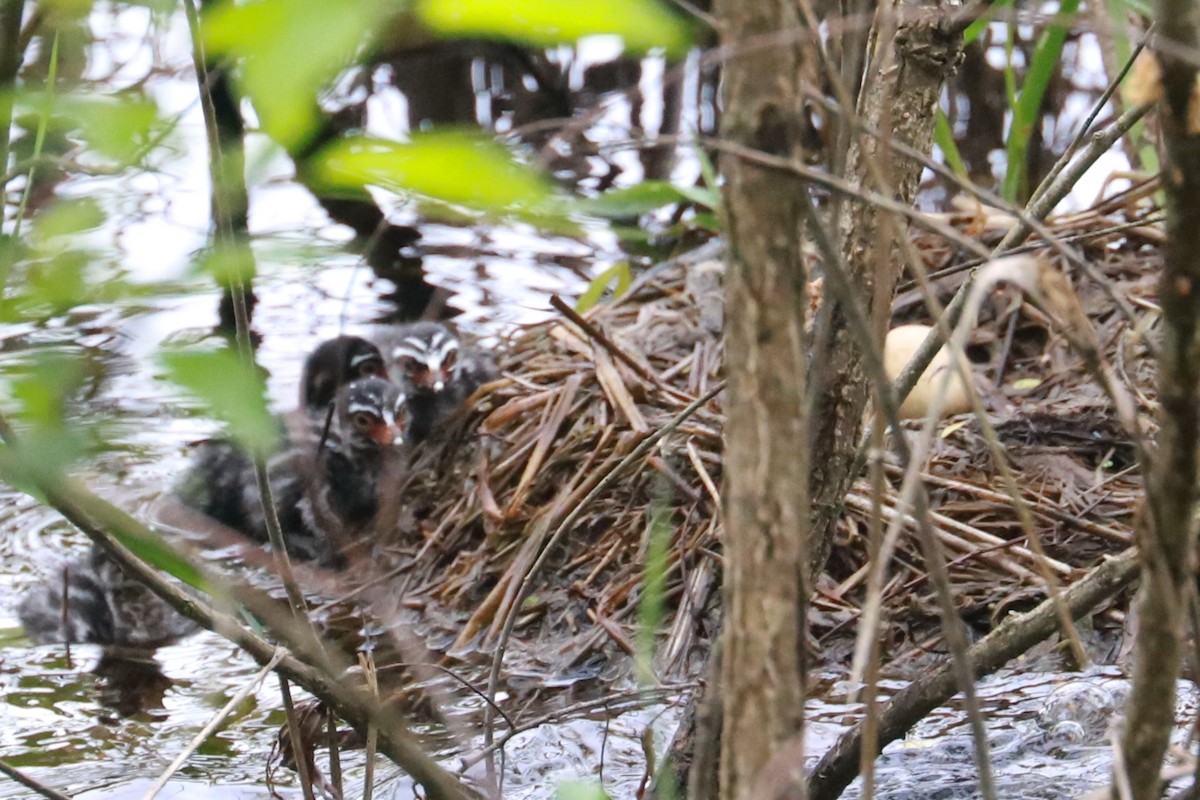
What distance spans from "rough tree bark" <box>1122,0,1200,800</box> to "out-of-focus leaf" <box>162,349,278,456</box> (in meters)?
0.55

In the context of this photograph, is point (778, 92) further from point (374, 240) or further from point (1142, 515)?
point (1142, 515)

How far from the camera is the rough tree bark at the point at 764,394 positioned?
88 cm

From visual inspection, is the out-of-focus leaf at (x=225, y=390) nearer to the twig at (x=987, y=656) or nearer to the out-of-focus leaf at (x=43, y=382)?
the out-of-focus leaf at (x=43, y=382)

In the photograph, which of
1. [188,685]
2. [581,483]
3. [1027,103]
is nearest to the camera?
[188,685]

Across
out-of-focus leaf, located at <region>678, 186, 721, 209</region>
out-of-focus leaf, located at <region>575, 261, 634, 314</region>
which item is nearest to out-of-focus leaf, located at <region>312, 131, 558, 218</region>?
out-of-focus leaf, located at <region>678, 186, 721, 209</region>

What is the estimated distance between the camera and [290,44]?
0.56m

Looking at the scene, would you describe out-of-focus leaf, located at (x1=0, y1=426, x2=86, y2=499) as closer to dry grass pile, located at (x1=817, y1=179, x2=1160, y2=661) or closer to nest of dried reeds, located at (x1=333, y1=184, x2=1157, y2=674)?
nest of dried reeds, located at (x1=333, y1=184, x2=1157, y2=674)

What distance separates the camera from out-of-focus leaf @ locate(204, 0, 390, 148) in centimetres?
55

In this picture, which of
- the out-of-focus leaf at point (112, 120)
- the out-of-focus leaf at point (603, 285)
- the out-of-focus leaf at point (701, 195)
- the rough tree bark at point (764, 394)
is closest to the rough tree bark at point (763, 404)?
the rough tree bark at point (764, 394)

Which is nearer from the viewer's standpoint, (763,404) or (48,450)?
(48,450)

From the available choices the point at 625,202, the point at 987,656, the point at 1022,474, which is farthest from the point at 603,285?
the point at 987,656

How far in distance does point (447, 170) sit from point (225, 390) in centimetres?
18

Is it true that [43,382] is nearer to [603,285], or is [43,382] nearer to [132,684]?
[132,684]

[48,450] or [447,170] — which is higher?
[447,170]
